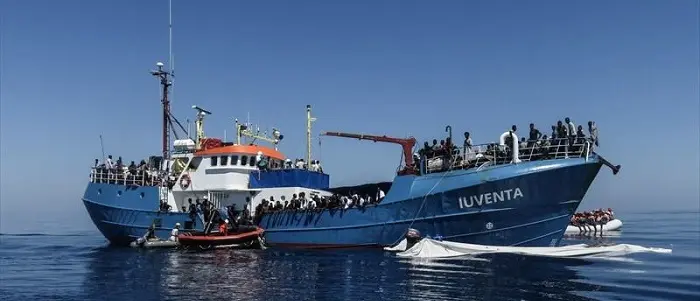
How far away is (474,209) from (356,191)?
7940 mm

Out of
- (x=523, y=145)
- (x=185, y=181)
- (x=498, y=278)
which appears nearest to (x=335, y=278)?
(x=498, y=278)

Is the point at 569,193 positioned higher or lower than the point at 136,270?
higher

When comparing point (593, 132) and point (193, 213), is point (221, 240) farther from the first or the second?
point (593, 132)

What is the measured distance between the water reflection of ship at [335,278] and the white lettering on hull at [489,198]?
180cm

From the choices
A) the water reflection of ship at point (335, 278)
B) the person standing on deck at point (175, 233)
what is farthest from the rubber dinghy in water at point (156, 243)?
the water reflection of ship at point (335, 278)

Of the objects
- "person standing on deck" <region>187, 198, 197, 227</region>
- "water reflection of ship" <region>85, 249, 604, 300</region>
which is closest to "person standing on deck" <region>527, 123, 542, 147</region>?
"water reflection of ship" <region>85, 249, 604, 300</region>

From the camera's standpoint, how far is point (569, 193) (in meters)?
18.4

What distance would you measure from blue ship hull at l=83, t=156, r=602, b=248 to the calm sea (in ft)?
4.16

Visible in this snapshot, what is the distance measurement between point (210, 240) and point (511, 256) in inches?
454

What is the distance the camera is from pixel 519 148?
19219mm

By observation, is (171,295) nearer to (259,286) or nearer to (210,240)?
(259,286)

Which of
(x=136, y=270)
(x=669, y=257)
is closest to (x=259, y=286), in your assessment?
(x=136, y=270)

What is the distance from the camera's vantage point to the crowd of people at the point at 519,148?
18.3 meters

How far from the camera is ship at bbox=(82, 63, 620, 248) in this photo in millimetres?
18531
